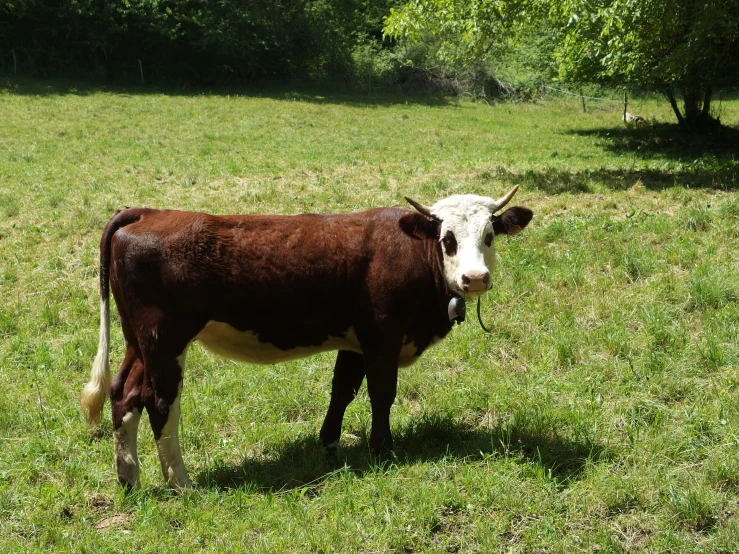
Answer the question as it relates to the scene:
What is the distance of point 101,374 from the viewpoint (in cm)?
536

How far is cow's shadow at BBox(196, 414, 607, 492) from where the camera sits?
5.16 meters

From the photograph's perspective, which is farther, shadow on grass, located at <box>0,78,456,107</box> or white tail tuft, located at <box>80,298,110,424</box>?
shadow on grass, located at <box>0,78,456,107</box>

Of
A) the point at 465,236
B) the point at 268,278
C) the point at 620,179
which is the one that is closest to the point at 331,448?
the point at 268,278

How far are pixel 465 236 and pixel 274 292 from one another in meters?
1.39

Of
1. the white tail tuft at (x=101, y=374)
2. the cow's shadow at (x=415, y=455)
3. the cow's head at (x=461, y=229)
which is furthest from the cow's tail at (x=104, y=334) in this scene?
the cow's head at (x=461, y=229)

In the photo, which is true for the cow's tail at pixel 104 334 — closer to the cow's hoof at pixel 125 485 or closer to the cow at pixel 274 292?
the cow at pixel 274 292

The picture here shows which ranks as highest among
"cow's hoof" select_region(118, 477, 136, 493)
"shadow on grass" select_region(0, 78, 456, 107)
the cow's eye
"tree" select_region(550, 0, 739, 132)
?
"tree" select_region(550, 0, 739, 132)

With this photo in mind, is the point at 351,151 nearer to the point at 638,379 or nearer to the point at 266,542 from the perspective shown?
the point at 638,379

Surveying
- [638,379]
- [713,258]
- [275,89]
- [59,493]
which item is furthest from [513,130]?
[59,493]

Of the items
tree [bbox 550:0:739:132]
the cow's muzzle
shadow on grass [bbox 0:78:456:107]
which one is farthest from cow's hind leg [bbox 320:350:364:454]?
shadow on grass [bbox 0:78:456:107]

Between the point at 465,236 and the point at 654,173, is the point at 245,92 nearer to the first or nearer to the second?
the point at 654,173

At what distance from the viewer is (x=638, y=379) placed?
6.46m

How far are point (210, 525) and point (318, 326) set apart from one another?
5.06ft

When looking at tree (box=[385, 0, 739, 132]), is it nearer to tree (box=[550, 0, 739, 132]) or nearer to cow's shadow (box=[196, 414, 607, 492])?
tree (box=[550, 0, 739, 132])
